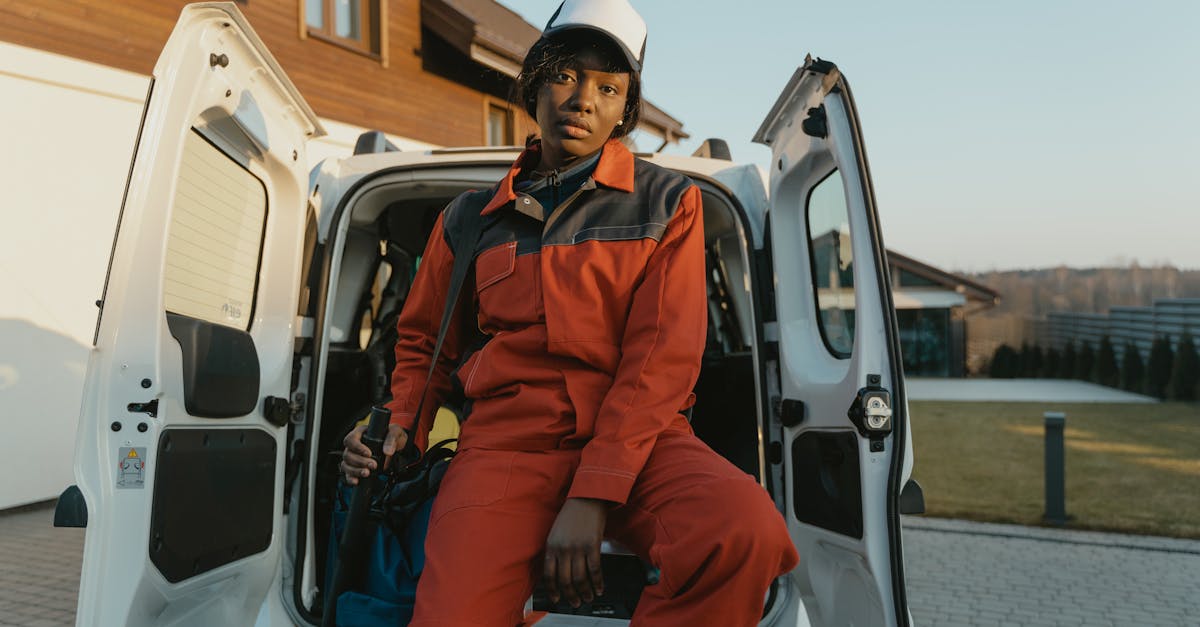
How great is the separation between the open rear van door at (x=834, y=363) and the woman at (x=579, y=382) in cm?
46

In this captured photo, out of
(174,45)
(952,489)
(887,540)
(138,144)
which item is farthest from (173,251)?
(952,489)

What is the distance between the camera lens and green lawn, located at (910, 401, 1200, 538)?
7.28 metres

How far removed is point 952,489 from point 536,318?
751cm

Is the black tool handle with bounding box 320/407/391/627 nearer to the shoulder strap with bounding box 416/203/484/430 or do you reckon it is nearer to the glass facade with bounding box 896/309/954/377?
the shoulder strap with bounding box 416/203/484/430

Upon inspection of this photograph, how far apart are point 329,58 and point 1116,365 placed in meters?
20.5

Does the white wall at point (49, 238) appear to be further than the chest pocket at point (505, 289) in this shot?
Yes

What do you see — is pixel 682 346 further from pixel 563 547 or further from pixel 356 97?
pixel 356 97

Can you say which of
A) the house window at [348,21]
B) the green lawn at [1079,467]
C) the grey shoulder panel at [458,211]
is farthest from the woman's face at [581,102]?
the house window at [348,21]

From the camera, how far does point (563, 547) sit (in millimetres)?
1753

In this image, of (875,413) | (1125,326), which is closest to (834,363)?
(875,413)

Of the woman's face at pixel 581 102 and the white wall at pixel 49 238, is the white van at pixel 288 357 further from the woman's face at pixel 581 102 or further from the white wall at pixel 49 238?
the white wall at pixel 49 238

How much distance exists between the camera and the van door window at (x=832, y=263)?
265cm

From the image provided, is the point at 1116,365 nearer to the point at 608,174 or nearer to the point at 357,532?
the point at 608,174

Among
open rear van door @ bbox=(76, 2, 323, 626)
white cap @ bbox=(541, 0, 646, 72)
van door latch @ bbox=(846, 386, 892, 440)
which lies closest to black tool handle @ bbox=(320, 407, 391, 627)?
open rear van door @ bbox=(76, 2, 323, 626)
